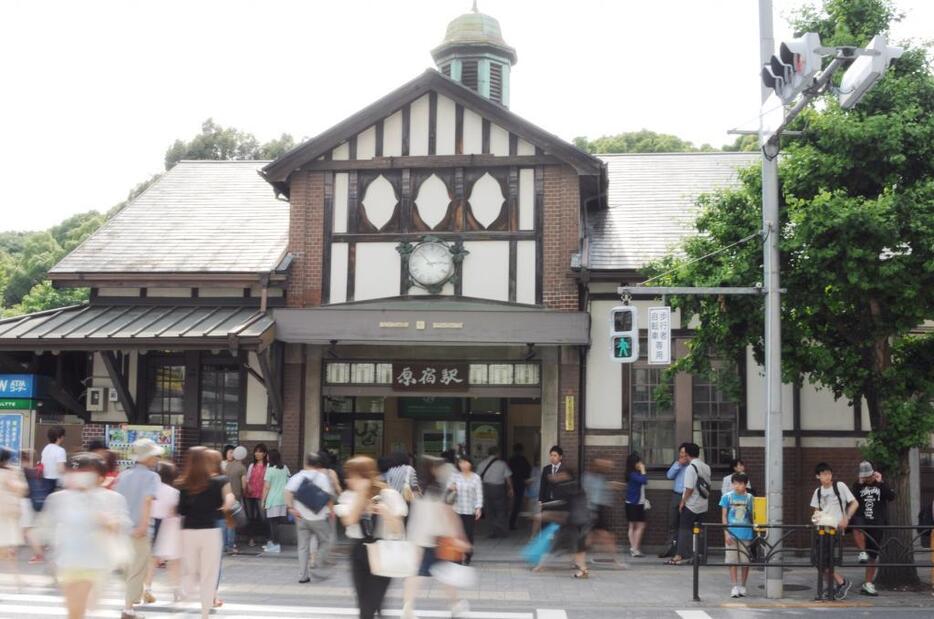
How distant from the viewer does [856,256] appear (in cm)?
1274

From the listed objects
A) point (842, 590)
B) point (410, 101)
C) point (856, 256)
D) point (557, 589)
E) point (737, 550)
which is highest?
point (410, 101)

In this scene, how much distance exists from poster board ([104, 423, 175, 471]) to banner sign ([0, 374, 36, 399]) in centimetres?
216

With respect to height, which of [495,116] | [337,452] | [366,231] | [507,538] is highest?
[495,116]

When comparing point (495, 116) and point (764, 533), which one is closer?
point (764, 533)

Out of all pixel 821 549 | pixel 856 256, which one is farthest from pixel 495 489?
pixel 856 256

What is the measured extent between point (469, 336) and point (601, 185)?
14.0ft

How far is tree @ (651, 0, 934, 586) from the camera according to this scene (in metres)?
13.0

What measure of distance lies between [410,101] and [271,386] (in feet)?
19.1

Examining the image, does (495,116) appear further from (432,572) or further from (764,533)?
(432,572)

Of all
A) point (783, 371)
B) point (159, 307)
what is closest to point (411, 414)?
point (159, 307)

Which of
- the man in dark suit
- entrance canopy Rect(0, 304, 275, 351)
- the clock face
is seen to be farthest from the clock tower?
entrance canopy Rect(0, 304, 275, 351)

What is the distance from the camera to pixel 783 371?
14.2 meters

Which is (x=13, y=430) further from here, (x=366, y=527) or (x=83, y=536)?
(x=366, y=527)

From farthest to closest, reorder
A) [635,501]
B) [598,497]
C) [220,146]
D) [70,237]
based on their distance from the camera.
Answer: [70,237] < [220,146] < [635,501] < [598,497]
